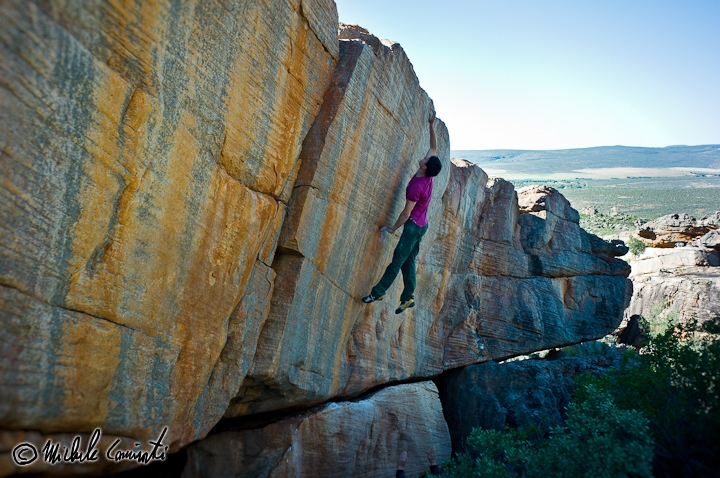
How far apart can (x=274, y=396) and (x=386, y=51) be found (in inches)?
240

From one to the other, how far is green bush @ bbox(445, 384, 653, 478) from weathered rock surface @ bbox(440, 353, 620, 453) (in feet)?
14.1

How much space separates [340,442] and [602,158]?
14895 centimetres

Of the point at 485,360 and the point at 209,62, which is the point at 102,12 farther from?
the point at 485,360

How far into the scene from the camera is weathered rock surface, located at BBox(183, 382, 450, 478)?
867 centimetres

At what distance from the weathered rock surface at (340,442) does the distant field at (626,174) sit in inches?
1981

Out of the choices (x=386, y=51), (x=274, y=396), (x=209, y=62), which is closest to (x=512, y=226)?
(x=386, y=51)

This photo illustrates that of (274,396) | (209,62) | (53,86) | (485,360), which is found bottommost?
(485,360)

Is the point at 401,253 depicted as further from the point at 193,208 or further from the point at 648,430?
the point at 648,430

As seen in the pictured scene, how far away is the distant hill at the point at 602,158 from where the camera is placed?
132500mm

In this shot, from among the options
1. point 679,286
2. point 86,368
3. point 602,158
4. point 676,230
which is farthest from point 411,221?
point 602,158

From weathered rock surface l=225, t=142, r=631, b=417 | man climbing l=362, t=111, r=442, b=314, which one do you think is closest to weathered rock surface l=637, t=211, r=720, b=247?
weathered rock surface l=225, t=142, r=631, b=417

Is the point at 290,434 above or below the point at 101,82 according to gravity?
below

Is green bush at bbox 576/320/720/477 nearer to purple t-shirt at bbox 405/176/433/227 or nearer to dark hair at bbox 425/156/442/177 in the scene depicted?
purple t-shirt at bbox 405/176/433/227

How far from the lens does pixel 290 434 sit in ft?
29.7
